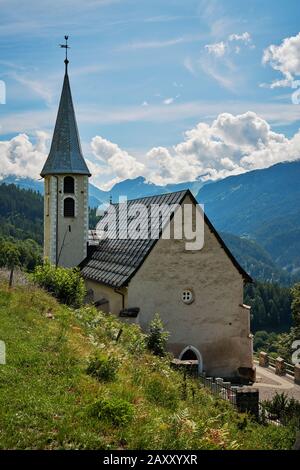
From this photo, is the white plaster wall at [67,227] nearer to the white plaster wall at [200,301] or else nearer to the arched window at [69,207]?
the arched window at [69,207]

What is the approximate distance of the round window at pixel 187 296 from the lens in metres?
23.0

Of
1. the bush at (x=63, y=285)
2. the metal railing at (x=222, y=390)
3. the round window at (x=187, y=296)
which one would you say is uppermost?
the bush at (x=63, y=285)

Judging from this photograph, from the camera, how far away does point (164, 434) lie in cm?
751

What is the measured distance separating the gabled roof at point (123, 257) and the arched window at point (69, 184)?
13.2ft

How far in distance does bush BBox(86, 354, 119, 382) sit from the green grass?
81 mm

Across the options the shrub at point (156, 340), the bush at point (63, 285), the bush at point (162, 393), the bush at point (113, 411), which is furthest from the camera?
the bush at point (63, 285)

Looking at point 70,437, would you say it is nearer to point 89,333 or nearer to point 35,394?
point 35,394

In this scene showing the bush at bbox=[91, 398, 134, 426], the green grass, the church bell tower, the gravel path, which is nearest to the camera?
the green grass

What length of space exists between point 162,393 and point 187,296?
1285 centimetres

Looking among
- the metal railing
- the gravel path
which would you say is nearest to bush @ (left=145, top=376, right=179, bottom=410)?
the metal railing

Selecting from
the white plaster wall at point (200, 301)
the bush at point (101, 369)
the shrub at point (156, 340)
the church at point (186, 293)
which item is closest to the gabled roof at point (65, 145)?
the church at point (186, 293)

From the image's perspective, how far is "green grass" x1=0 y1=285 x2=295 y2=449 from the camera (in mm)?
7109

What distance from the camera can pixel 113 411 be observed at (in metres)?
7.71

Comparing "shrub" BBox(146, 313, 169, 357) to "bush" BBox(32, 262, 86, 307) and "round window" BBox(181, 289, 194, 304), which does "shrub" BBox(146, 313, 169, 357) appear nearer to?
"bush" BBox(32, 262, 86, 307)
